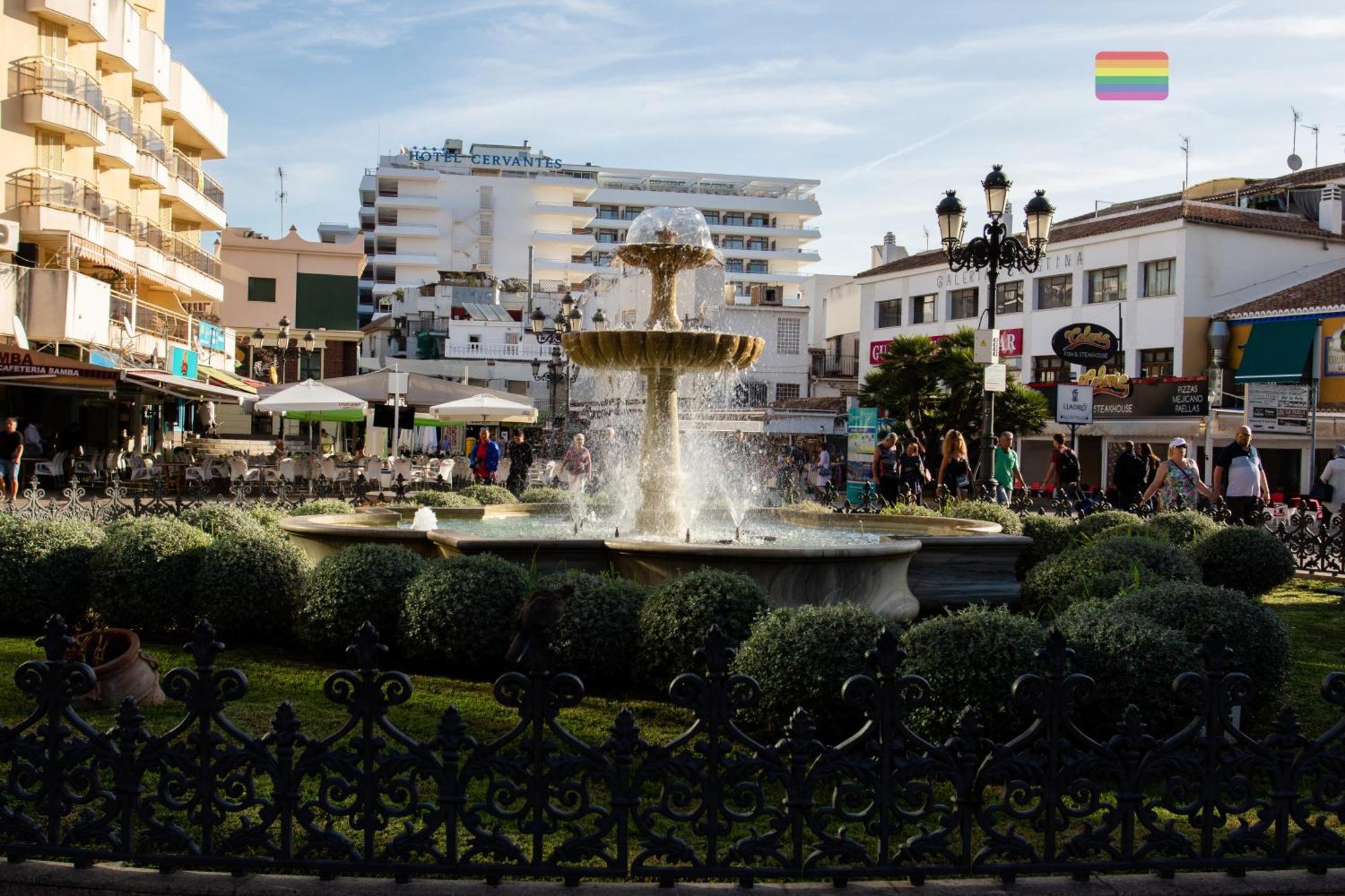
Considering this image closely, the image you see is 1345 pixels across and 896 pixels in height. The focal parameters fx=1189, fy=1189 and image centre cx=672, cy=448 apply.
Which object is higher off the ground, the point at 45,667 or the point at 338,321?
the point at 338,321

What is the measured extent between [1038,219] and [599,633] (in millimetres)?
10505

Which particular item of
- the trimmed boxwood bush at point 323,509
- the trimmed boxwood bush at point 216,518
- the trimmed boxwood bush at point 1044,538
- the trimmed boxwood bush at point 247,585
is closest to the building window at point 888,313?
the trimmed boxwood bush at point 1044,538

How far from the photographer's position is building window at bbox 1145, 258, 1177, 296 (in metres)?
36.2

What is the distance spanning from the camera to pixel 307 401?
78.5 ft

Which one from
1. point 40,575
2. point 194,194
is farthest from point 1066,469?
point 194,194

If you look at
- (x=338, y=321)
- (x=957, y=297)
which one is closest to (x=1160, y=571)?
(x=957, y=297)

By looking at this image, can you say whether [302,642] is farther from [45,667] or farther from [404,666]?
[45,667]

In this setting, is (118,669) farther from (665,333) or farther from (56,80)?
(56,80)

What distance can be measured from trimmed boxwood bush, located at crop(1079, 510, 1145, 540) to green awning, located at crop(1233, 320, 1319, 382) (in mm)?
23564

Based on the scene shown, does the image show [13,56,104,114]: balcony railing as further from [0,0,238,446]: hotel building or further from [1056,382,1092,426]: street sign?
[1056,382,1092,426]: street sign

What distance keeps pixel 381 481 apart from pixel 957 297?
27182mm

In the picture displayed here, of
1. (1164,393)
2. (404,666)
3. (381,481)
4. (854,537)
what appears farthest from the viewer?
(1164,393)

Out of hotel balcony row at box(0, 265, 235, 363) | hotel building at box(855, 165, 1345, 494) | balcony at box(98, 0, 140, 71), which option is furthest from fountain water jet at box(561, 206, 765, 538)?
balcony at box(98, 0, 140, 71)

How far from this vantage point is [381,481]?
24469 millimetres
